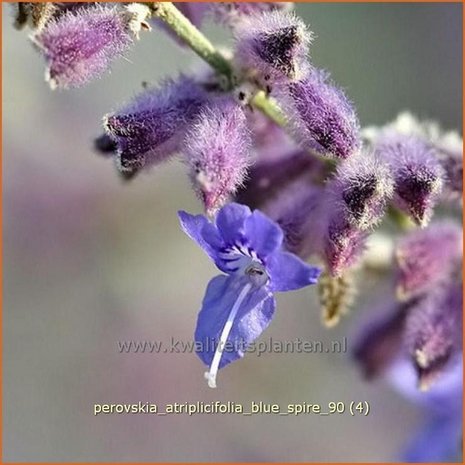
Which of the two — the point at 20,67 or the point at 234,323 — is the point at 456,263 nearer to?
Result: the point at 234,323

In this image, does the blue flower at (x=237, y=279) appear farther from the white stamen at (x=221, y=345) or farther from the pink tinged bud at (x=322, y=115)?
the pink tinged bud at (x=322, y=115)

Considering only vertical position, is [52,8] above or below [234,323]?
above

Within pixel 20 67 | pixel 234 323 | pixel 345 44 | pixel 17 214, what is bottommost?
pixel 234 323

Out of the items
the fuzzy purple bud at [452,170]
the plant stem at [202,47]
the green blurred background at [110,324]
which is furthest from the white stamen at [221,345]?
the green blurred background at [110,324]

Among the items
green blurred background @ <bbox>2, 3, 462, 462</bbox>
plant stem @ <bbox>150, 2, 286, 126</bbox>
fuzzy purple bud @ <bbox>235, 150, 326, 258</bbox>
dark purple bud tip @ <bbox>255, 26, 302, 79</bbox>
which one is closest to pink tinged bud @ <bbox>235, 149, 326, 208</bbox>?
fuzzy purple bud @ <bbox>235, 150, 326, 258</bbox>

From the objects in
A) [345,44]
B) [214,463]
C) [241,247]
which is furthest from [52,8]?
[345,44]

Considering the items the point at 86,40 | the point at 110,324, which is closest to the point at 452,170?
the point at 86,40
